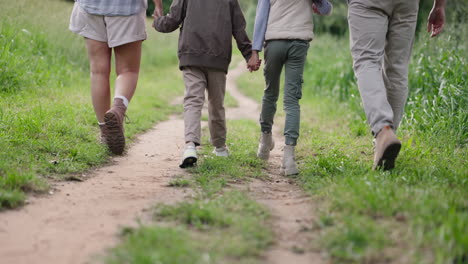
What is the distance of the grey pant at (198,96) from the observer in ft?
12.6

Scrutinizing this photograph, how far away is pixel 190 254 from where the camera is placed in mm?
1892

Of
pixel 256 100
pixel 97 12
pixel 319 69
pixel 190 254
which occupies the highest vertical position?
pixel 97 12

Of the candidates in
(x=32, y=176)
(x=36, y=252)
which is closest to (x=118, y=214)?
(x=36, y=252)

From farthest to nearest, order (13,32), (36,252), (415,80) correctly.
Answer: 1. (13,32)
2. (415,80)
3. (36,252)

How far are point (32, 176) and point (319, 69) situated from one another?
8.44m

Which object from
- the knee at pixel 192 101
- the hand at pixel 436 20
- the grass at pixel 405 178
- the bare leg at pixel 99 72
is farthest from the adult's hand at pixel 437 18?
the bare leg at pixel 99 72

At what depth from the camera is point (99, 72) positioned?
4203 mm

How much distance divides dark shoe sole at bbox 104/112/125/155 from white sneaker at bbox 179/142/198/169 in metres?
0.61

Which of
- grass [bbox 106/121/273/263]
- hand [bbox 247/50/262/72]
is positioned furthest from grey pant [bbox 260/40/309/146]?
grass [bbox 106/121/273/263]

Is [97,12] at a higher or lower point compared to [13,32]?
higher

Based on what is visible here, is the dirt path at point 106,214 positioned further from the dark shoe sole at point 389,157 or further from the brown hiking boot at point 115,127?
the dark shoe sole at point 389,157

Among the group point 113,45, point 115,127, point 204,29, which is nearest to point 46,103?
point 113,45

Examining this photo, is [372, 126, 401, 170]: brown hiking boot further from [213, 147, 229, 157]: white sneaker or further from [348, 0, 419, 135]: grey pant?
[213, 147, 229, 157]: white sneaker

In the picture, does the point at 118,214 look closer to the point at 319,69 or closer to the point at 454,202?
the point at 454,202
